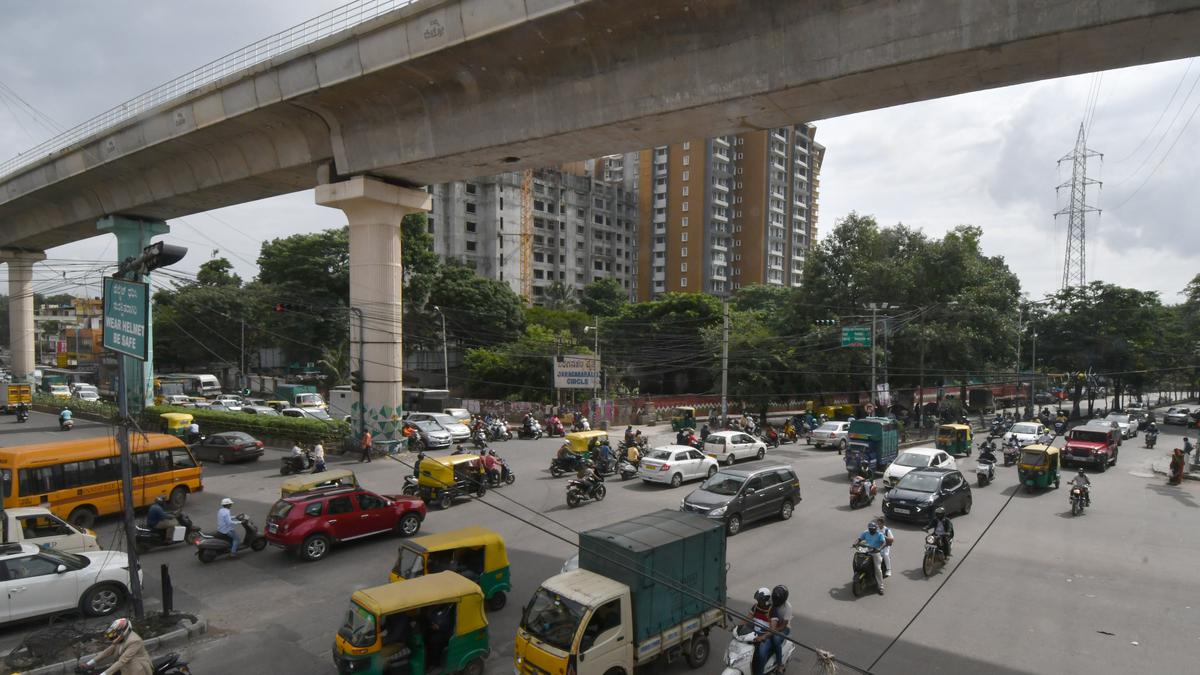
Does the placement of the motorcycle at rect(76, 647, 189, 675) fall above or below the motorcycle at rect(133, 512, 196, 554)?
above

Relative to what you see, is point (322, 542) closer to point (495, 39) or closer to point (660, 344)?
point (495, 39)

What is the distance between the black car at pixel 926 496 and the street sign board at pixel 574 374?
21.2m

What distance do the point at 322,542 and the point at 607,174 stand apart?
334ft

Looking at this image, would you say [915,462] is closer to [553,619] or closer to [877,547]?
[877,547]

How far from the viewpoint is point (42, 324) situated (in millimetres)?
104812

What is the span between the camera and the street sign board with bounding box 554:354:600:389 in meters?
36.8

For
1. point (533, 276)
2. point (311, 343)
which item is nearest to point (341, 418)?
point (311, 343)

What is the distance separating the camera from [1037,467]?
21.0 m

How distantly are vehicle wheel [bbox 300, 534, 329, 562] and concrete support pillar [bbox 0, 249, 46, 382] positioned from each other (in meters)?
40.2

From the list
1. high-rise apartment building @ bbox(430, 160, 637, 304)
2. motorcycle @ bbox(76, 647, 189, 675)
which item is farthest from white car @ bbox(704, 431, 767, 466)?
high-rise apartment building @ bbox(430, 160, 637, 304)

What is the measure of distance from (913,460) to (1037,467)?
401 cm

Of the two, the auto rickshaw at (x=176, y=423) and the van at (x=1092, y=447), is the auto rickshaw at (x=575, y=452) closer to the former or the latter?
the auto rickshaw at (x=176, y=423)

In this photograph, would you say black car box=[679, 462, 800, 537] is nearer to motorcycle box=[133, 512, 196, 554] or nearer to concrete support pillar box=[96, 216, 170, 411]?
motorcycle box=[133, 512, 196, 554]

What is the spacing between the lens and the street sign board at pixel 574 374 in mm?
36750
